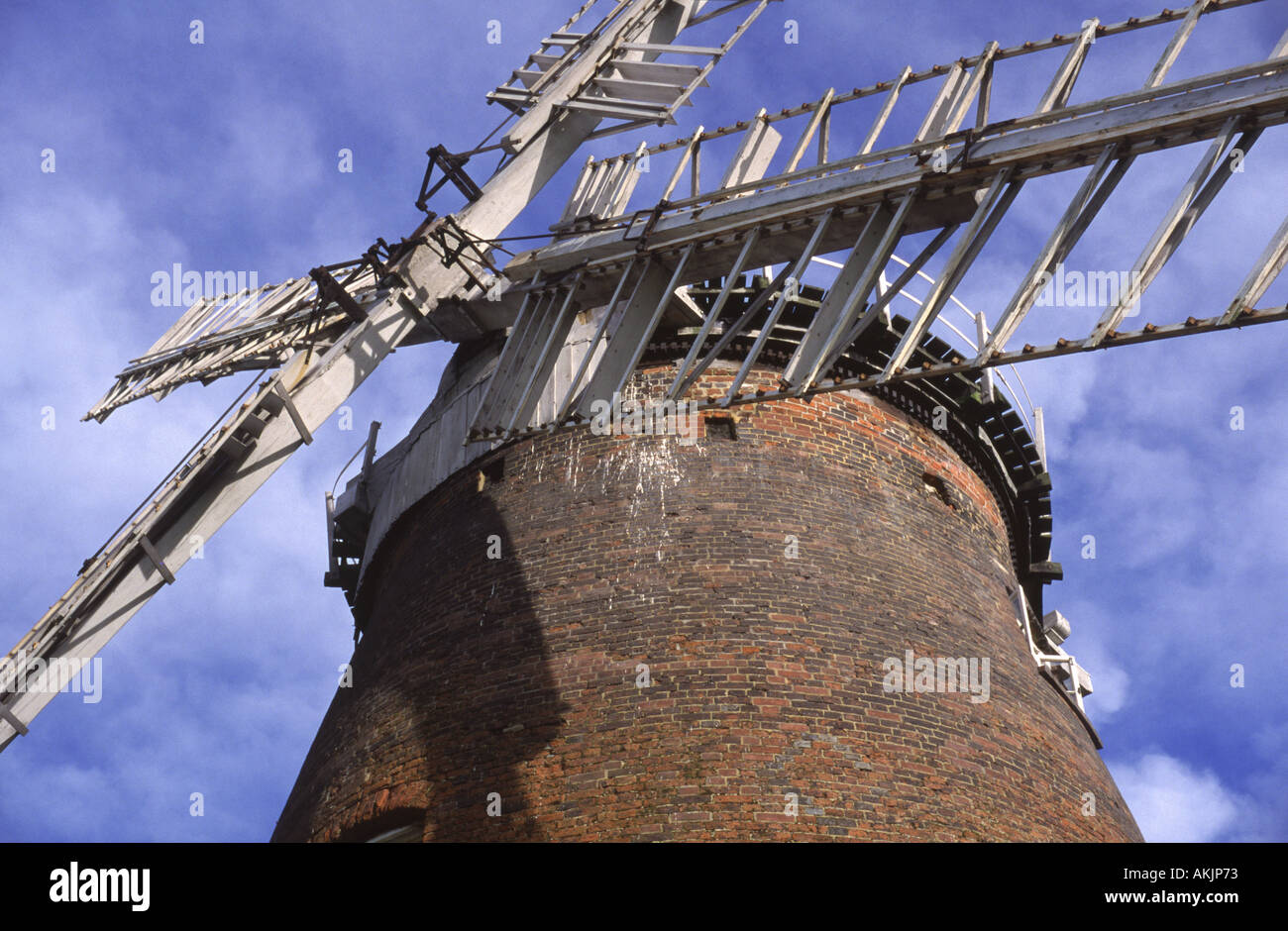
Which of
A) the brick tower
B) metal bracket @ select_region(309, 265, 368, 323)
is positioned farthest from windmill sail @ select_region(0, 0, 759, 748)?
the brick tower

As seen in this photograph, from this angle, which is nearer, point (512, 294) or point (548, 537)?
point (548, 537)

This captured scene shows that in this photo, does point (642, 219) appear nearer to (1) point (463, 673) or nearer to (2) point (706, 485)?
(2) point (706, 485)

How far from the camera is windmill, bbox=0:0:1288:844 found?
9070 mm

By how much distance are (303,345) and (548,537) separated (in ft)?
9.59

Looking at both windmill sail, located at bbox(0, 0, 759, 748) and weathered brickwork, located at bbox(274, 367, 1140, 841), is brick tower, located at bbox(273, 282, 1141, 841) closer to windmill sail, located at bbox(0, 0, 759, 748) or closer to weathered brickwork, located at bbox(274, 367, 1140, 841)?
weathered brickwork, located at bbox(274, 367, 1140, 841)

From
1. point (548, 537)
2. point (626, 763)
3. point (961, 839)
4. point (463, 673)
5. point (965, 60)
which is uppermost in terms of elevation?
point (965, 60)

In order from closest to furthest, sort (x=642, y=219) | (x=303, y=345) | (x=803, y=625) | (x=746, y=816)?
(x=746, y=816), (x=803, y=625), (x=642, y=219), (x=303, y=345)

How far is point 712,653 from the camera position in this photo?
1052 cm

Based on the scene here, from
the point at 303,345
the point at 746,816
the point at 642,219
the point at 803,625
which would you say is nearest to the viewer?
the point at 746,816

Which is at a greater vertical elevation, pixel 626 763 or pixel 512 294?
pixel 512 294

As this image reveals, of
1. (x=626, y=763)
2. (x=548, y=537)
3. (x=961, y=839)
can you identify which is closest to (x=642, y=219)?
(x=548, y=537)

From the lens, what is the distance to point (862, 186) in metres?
10.1

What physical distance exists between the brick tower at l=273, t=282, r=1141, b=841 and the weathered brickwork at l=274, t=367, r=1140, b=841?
2cm

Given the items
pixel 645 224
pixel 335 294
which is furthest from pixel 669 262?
pixel 335 294
